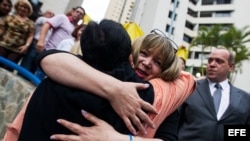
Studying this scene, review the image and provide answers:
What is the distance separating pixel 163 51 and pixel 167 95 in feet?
0.87

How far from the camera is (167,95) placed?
1.46m

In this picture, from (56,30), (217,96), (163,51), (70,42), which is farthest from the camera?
(56,30)

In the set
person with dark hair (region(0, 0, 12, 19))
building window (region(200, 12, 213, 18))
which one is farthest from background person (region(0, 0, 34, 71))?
building window (region(200, 12, 213, 18))

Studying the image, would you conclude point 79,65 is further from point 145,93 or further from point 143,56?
point 143,56

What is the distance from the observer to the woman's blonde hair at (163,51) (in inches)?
62.3

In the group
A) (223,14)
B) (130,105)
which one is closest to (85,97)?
(130,105)

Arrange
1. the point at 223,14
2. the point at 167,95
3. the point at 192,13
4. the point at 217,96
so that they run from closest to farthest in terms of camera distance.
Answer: the point at 167,95
the point at 217,96
the point at 223,14
the point at 192,13

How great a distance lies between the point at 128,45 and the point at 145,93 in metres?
0.21

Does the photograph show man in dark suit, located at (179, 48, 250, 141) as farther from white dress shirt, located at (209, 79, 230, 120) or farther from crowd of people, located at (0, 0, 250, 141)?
crowd of people, located at (0, 0, 250, 141)

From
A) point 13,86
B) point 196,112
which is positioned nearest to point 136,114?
point 196,112

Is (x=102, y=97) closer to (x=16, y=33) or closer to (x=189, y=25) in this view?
(x=16, y=33)

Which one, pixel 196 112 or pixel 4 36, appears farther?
pixel 4 36

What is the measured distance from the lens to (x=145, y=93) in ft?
4.55

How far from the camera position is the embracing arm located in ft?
4.31
